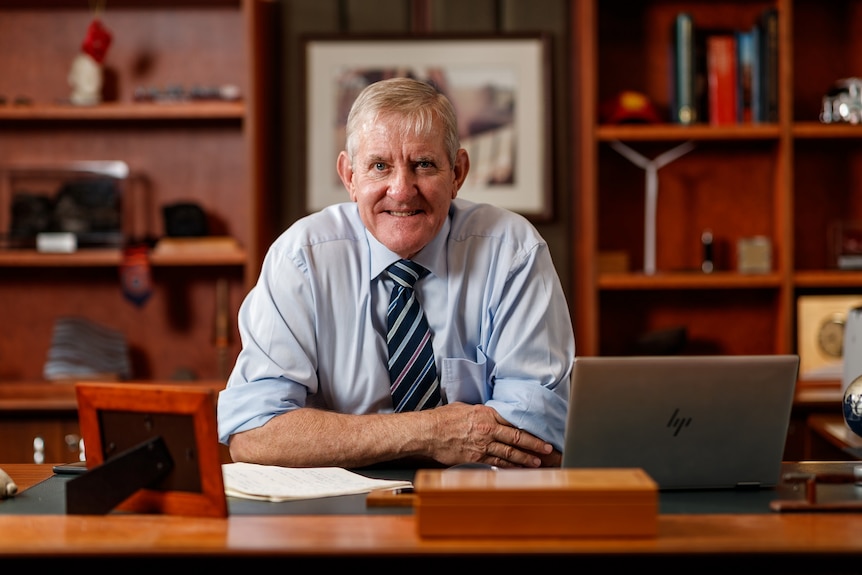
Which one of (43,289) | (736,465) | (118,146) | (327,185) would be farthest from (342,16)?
(736,465)

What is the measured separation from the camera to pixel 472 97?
345 cm

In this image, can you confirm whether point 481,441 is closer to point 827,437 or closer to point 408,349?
point 408,349

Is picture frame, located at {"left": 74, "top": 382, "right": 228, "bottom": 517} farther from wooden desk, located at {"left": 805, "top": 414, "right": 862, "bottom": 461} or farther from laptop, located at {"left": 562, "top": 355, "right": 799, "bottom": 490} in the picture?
wooden desk, located at {"left": 805, "top": 414, "right": 862, "bottom": 461}

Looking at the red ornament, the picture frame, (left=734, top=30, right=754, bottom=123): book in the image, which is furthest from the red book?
the picture frame

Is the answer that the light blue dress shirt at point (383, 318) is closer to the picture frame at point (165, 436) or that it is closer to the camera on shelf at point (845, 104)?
the picture frame at point (165, 436)

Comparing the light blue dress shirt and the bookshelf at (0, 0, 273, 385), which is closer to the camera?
the light blue dress shirt

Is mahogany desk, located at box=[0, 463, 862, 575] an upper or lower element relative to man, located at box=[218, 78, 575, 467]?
lower

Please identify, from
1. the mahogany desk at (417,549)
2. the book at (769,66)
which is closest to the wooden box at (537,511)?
the mahogany desk at (417,549)

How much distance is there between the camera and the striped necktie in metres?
2.06

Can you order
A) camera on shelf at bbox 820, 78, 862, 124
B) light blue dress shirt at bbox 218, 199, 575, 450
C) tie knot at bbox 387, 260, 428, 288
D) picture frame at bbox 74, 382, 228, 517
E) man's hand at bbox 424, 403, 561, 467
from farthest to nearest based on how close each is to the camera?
1. camera on shelf at bbox 820, 78, 862, 124
2. tie knot at bbox 387, 260, 428, 288
3. light blue dress shirt at bbox 218, 199, 575, 450
4. man's hand at bbox 424, 403, 561, 467
5. picture frame at bbox 74, 382, 228, 517

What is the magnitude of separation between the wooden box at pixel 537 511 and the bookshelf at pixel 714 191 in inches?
86.7

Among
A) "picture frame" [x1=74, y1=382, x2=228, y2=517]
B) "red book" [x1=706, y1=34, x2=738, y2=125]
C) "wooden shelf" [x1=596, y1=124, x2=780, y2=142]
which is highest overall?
"red book" [x1=706, y1=34, x2=738, y2=125]

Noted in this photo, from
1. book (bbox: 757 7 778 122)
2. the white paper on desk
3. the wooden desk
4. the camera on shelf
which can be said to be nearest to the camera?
the white paper on desk

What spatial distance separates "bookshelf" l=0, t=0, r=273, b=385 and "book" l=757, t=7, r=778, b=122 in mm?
1709
